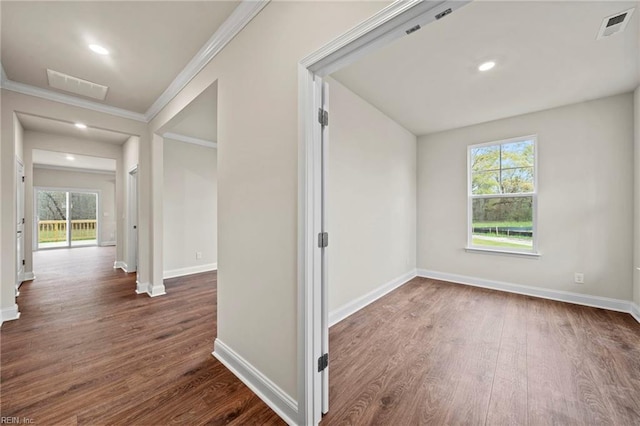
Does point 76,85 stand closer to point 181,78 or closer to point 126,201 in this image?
point 181,78

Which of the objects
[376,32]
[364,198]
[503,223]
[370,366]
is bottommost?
[370,366]

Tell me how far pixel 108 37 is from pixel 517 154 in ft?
16.8

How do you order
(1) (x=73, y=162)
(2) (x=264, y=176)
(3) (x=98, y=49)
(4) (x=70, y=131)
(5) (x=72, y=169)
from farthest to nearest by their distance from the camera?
(5) (x=72, y=169) < (1) (x=73, y=162) < (4) (x=70, y=131) < (3) (x=98, y=49) < (2) (x=264, y=176)

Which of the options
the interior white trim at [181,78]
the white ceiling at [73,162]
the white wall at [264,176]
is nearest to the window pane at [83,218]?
the white ceiling at [73,162]

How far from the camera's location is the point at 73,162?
7301 millimetres

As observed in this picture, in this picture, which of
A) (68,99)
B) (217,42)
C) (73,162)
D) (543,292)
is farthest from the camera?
(73,162)

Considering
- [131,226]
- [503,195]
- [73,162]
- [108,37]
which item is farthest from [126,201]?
[503,195]

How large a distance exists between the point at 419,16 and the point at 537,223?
3.86m

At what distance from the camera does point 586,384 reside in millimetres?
1767

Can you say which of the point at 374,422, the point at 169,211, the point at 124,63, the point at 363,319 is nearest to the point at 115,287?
the point at 169,211

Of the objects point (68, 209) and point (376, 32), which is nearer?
point (376, 32)

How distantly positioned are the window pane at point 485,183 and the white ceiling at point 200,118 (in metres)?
4.08

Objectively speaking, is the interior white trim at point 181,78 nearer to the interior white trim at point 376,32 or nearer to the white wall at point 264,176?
the white wall at point 264,176

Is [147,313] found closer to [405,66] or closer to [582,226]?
[405,66]
